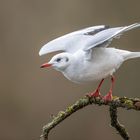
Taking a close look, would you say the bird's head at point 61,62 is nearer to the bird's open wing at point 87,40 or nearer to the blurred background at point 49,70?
the bird's open wing at point 87,40

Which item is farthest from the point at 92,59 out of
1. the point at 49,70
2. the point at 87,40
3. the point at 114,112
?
the point at 49,70

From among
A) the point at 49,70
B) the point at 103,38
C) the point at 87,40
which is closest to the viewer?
the point at 103,38

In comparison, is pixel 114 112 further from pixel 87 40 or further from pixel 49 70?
pixel 49 70

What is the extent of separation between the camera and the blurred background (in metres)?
5.57

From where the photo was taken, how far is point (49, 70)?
5578 mm

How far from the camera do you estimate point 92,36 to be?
109 inches

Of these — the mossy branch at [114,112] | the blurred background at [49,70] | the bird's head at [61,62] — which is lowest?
the mossy branch at [114,112]

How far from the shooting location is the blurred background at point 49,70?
5.57 metres

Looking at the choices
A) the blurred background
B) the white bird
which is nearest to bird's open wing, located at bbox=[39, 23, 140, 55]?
the white bird

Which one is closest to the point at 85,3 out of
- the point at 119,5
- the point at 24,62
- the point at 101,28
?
the point at 119,5

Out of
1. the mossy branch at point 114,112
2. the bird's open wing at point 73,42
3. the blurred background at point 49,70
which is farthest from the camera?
the blurred background at point 49,70

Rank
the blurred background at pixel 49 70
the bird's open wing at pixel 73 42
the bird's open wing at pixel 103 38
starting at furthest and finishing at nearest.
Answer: the blurred background at pixel 49 70 < the bird's open wing at pixel 73 42 < the bird's open wing at pixel 103 38

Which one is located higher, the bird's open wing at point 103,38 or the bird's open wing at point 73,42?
the bird's open wing at point 73,42

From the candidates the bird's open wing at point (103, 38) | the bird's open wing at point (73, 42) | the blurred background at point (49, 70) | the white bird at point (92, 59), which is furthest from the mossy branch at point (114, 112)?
the blurred background at point (49, 70)
